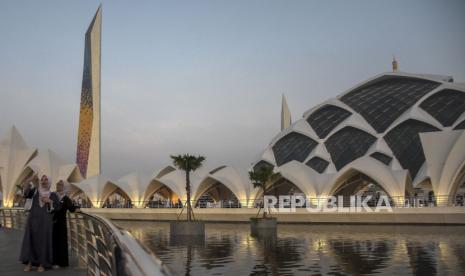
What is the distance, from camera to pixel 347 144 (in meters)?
53.6

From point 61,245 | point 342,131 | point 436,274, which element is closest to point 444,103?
point 342,131

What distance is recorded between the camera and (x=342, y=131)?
182ft

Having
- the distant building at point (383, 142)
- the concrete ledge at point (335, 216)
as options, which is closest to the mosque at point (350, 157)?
the distant building at point (383, 142)

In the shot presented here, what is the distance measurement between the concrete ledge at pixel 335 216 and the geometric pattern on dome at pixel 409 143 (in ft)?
39.5

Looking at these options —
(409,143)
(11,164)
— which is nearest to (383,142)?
(409,143)

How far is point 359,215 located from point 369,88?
29.0m

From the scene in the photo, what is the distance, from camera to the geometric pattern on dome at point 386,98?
53469mm

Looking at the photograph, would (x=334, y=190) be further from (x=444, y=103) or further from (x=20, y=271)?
(x=20, y=271)

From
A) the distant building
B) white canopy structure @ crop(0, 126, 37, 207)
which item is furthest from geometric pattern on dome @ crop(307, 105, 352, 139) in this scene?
white canopy structure @ crop(0, 126, 37, 207)

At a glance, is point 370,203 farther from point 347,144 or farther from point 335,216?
point 347,144

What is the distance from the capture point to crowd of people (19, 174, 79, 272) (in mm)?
7824

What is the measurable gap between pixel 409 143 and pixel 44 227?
45.8m

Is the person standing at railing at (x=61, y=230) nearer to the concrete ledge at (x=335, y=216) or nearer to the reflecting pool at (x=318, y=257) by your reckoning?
the reflecting pool at (x=318, y=257)

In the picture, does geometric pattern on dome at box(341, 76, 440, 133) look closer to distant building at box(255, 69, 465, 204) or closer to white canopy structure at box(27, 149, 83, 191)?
distant building at box(255, 69, 465, 204)
